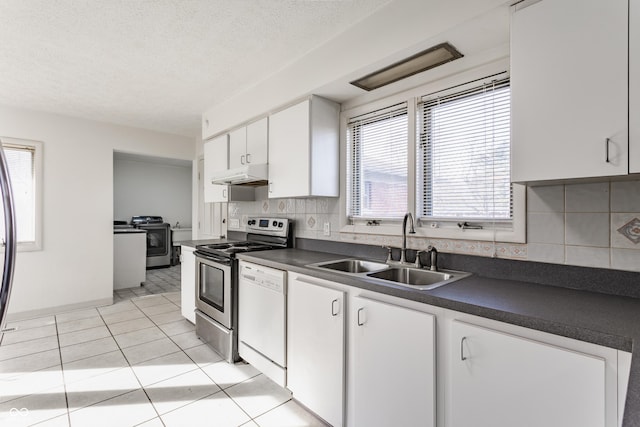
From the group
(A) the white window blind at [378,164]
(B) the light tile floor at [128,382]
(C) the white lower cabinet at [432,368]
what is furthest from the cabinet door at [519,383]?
(A) the white window blind at [378,164]

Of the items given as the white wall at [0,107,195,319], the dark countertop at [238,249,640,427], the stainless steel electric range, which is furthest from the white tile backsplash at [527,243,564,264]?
the white wall at [0,107,195,319]

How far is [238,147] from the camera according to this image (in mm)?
3145

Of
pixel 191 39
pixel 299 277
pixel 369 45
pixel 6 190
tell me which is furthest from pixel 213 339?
pixel 369 45

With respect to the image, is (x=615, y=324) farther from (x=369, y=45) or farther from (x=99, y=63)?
(x=99, y=63)

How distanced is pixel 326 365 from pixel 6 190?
61.1 inches

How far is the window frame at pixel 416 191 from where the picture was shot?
1.61 m

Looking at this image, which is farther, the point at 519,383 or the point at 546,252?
the point at 546,252

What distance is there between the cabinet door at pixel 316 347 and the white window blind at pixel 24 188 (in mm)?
3562

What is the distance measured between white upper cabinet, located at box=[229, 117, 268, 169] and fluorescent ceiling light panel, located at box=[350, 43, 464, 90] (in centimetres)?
101

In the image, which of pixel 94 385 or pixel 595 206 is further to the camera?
pixel 94 385

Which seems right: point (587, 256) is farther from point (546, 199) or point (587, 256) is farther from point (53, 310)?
point (53, 310)

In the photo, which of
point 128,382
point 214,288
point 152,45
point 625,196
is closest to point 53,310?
point 128,382

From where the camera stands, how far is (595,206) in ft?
4.53

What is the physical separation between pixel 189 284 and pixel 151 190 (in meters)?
4.39
